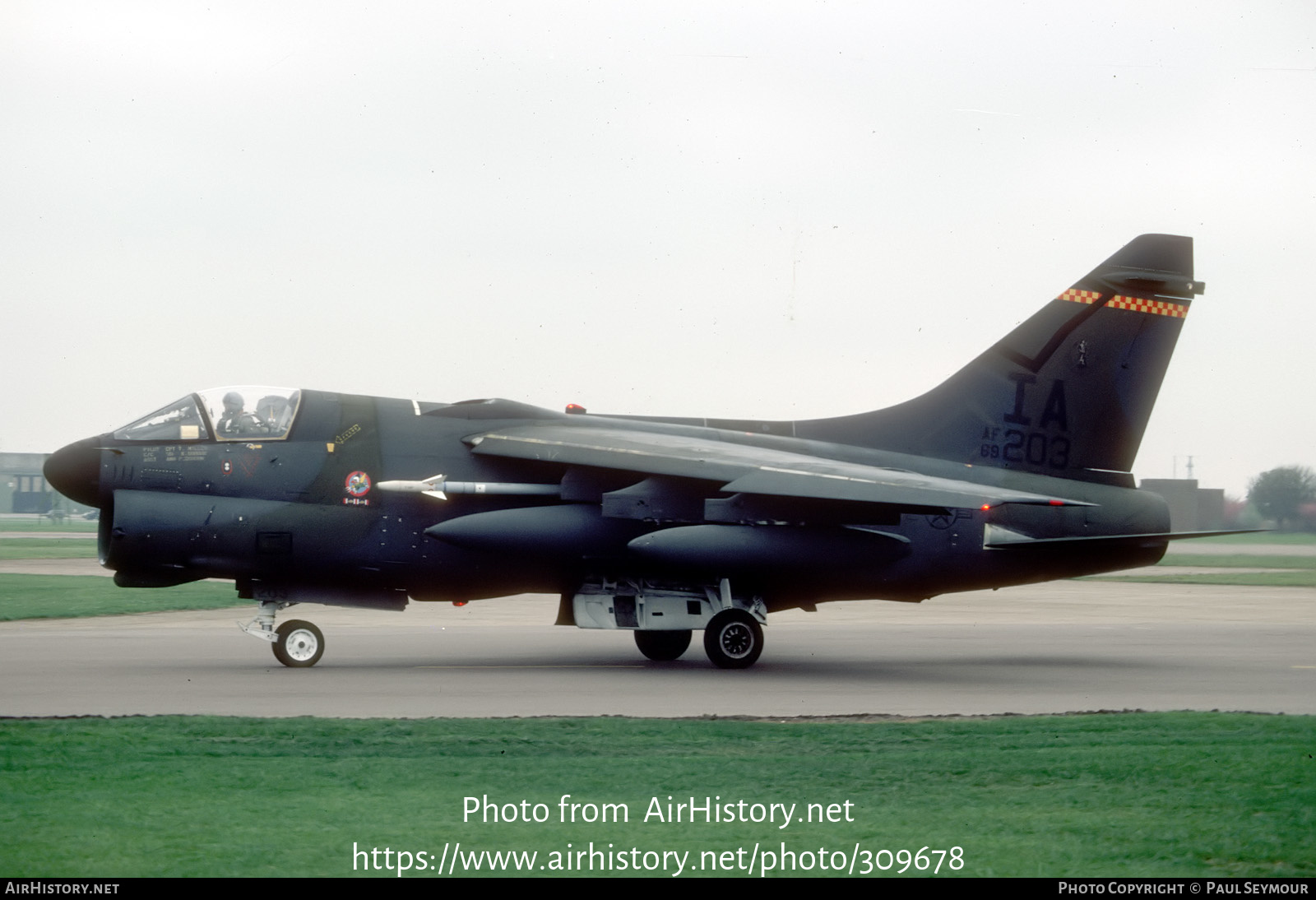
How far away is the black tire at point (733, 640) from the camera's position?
52.4ft

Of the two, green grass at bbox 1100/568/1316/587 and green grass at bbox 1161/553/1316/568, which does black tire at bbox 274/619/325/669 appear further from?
green grass at bbox 1161/553/1316/568

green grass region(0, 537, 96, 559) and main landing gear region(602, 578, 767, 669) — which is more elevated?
main landing gear region(602, 578, 767, 669)

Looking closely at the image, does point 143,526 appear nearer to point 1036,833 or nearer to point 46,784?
point 46,784

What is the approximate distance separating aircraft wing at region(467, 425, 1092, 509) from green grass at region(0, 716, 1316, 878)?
3717mm

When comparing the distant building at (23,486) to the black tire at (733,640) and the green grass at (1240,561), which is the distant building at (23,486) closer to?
the green grass at (1240,561)

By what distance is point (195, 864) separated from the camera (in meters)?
6.14

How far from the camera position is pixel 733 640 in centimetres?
1603

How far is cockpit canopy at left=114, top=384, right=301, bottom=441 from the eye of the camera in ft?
50.7

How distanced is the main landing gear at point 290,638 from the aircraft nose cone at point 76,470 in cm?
228

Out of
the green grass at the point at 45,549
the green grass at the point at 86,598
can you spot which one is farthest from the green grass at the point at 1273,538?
the green grass at the point at 45,549

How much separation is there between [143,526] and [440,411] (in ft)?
12.2

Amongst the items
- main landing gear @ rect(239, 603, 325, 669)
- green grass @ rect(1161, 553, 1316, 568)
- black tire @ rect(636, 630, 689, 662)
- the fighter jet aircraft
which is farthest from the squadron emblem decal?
green grass @ rect(1161, 553, 1316, 568)

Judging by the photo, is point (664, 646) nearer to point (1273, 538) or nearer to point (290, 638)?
point (290, 638)

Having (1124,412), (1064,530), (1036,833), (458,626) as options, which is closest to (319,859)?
(1036,833)
